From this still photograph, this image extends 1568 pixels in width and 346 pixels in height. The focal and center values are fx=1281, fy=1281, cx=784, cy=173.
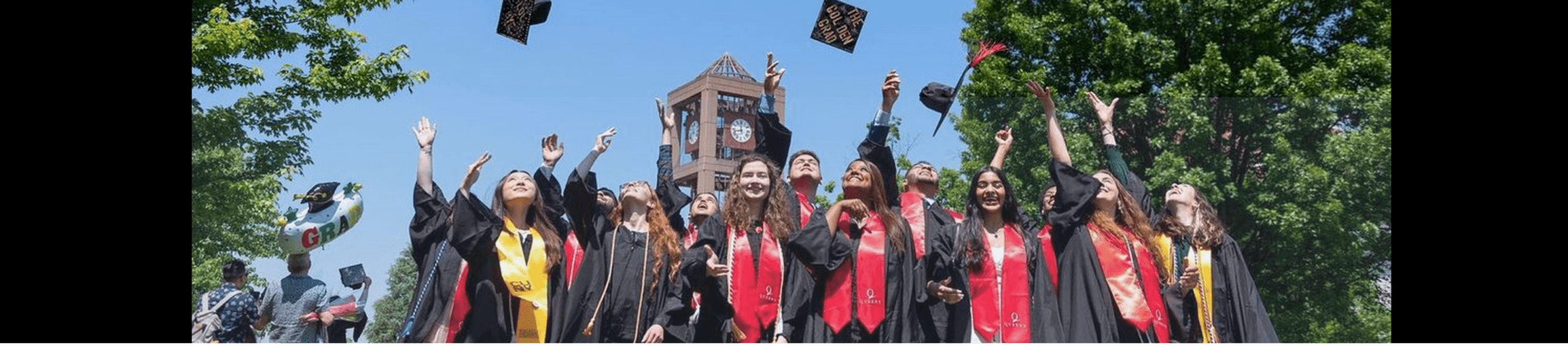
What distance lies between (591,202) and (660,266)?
545 mm

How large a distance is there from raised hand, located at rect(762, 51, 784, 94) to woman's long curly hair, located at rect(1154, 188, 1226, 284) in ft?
6.81

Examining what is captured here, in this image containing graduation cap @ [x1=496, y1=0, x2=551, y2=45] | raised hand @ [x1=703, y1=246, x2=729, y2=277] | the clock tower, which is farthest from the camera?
the clock tower

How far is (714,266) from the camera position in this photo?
5754mm

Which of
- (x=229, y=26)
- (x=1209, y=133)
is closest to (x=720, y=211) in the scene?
(x=1209, y=133)

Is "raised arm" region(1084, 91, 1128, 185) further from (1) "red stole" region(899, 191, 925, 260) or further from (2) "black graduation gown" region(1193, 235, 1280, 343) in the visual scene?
(1) "red stole" region(899, 191, 925, 260)

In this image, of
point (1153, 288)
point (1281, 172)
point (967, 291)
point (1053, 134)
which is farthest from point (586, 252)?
point (1281, 172)

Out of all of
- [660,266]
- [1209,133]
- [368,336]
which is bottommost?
[368,336]

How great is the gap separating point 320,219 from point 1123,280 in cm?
445

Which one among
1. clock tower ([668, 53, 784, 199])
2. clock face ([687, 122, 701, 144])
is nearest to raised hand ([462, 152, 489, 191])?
clock tower ([668, 53, 784, 199])

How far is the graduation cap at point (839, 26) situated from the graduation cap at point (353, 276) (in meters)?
3.17

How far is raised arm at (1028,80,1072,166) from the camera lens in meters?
6.26

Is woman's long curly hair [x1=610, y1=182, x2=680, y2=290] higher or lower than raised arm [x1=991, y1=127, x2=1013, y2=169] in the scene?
lower

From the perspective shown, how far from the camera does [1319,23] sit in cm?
1288

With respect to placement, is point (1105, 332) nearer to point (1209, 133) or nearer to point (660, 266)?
point (660, 266)
